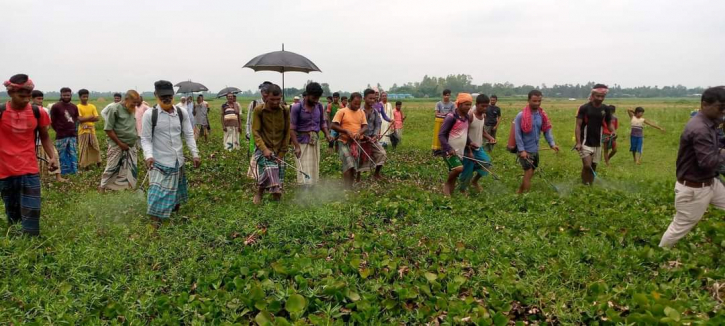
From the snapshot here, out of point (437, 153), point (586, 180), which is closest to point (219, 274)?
point (437, 153)

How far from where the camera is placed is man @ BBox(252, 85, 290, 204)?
6.65 m

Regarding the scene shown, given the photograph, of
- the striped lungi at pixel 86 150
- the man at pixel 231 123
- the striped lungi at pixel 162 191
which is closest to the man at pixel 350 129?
the striped lungi at pixel 162 191

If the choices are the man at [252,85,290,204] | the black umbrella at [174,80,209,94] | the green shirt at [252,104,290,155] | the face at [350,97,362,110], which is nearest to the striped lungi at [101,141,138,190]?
the man at [252,85,290,204]

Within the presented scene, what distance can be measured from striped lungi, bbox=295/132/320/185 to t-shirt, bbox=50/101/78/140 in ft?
16.5

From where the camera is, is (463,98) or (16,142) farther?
(463,98)

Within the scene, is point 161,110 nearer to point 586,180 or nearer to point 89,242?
point 89,242

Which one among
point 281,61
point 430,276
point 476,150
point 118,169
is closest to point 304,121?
point 281,61

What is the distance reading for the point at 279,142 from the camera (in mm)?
6918

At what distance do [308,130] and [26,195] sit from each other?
3.69m

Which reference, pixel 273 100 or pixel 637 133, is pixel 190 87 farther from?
pixel 637 133

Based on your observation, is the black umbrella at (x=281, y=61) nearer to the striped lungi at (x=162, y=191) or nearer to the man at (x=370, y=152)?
the man at (x=370, y=152)

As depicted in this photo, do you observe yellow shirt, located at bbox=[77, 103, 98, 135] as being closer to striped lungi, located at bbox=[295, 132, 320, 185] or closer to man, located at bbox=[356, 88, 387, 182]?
striped lungi, located at bbox=[295, 132, 320, 185]

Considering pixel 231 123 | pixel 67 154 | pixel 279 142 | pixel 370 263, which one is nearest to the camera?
pixel 370 263

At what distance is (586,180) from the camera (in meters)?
8.45
